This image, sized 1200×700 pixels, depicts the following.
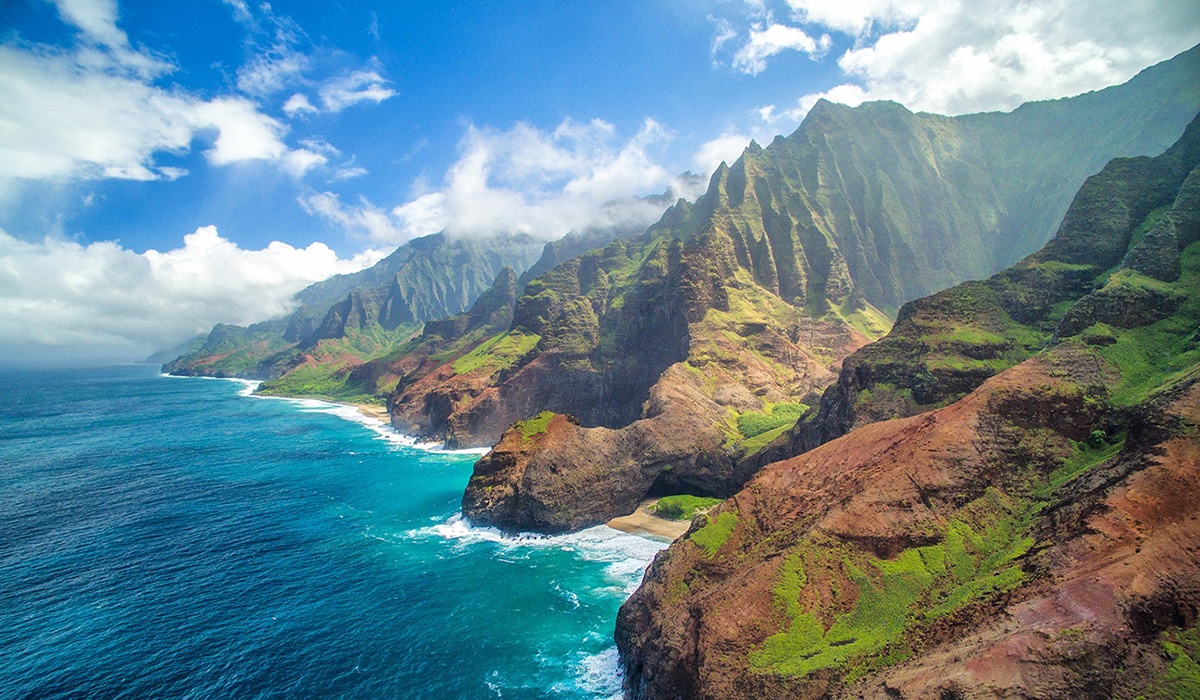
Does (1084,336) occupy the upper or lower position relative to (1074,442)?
upper

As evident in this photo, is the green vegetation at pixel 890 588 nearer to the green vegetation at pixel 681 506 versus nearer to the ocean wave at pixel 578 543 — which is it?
the ocean wave at pixel 578 543

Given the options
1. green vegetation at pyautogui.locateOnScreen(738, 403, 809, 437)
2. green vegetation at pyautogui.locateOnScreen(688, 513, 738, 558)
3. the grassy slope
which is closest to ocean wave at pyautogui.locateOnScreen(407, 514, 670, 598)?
green vegetation at pyautogui.locateOnScreen(688, 513, 738, 558)

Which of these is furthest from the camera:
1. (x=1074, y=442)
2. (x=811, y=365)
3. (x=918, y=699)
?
(x=811, y=365)

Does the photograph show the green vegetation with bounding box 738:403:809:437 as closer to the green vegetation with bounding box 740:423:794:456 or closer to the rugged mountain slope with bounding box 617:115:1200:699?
the green vegetation with bounding box 740:423:794:456

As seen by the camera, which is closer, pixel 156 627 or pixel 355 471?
pixel 156 627

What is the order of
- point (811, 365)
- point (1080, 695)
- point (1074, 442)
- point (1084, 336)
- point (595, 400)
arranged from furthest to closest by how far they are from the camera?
point (595, 400) < point (811, 365) < point (1084, 336) < point (1074, 442) < point (1080, 695)

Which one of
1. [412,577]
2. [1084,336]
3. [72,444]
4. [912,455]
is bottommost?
[412,577]

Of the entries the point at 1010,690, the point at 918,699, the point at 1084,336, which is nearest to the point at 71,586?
the point at 918,699

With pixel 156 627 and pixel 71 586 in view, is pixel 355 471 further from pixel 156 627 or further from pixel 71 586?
pixel 156 627
